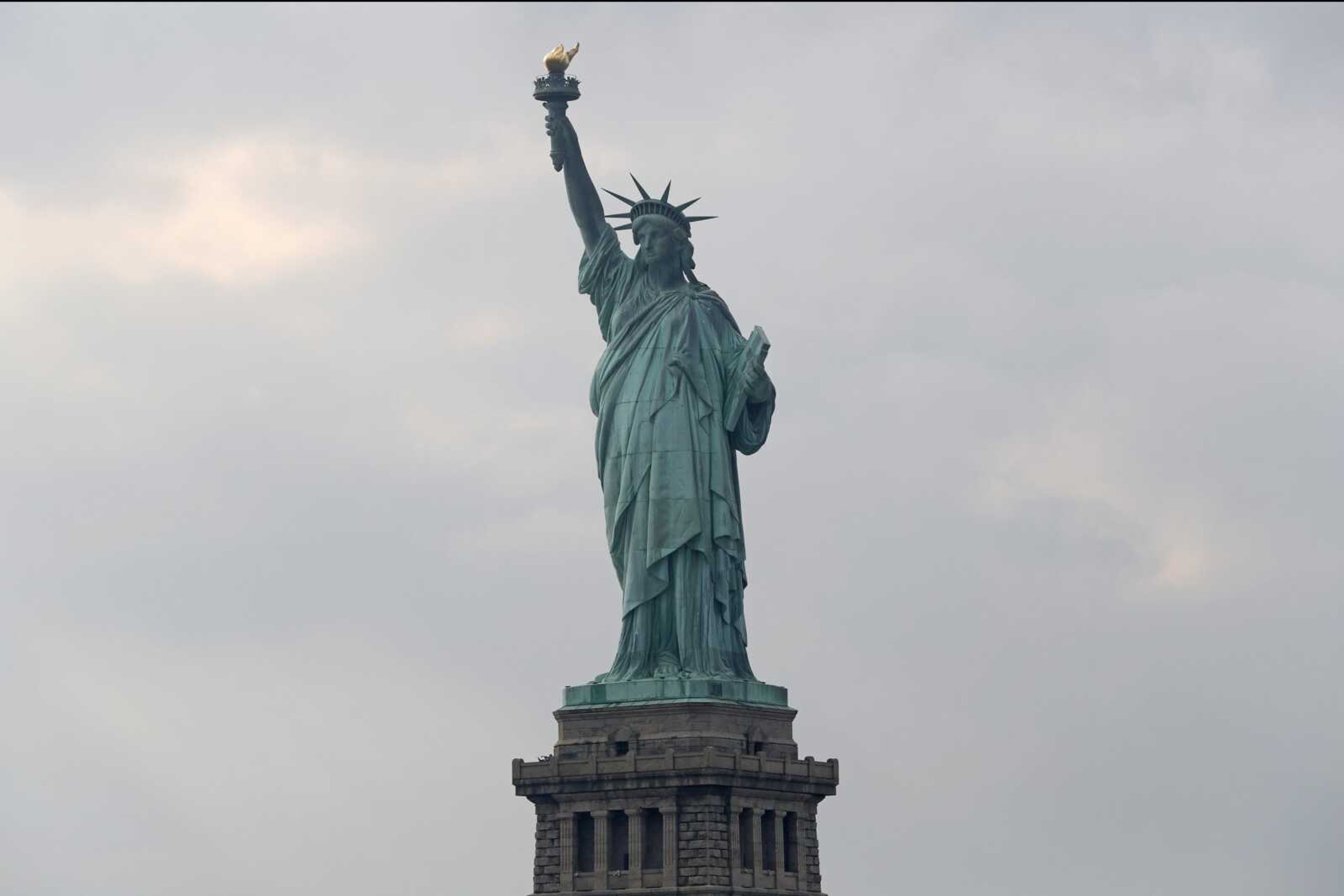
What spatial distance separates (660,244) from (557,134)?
264cm

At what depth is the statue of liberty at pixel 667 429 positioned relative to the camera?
6650cm

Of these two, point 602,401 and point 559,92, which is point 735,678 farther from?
point 559,92

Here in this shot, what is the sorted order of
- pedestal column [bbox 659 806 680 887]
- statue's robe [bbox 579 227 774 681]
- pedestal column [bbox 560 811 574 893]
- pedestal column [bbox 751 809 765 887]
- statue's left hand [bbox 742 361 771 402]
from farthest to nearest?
statue's left hand [bbox 742 361 771 402], statue's robe [bbox 579 227 774 681], pedestal column [bbox 560 811 574 893], pedestal column [bbox 751 809 765 887], pedestal column [bbox 659 806 680 887]

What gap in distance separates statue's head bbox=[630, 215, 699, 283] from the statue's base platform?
759cm

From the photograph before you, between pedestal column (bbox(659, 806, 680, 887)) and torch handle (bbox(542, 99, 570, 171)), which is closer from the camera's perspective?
pedestal column (bbox(659, 806, 680, 887))

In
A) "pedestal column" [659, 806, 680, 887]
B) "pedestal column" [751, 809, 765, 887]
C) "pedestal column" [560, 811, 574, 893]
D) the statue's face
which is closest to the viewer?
"pedestal column" [659, 806, 680, 887]

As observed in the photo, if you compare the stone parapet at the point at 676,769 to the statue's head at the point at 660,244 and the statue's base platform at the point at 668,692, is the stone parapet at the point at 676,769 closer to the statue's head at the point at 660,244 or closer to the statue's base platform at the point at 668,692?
the statue's base platform at the point at 668,692

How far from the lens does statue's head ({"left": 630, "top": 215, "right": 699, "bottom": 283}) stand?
6838 cm

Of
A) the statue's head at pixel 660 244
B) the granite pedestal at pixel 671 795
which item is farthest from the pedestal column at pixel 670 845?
the statue's head at pixel 660 244

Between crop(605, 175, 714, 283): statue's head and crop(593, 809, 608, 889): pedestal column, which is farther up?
crop(605, 175, 714, 283): statue's head

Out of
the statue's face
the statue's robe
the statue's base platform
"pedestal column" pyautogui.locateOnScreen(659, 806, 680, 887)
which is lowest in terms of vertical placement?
"pedestal column" pyautogui.locateOnScreen(659, 806, 680, 887)

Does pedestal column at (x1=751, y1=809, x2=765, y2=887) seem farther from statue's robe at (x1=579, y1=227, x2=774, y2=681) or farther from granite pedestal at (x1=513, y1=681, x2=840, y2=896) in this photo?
statue's robe at (x1=579, y1=227, x2=774, y2=681)

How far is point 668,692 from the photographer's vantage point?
216 ft

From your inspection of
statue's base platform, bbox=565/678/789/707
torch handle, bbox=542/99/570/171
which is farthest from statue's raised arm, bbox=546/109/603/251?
statue's base platform, bbox=565/678/789/707
